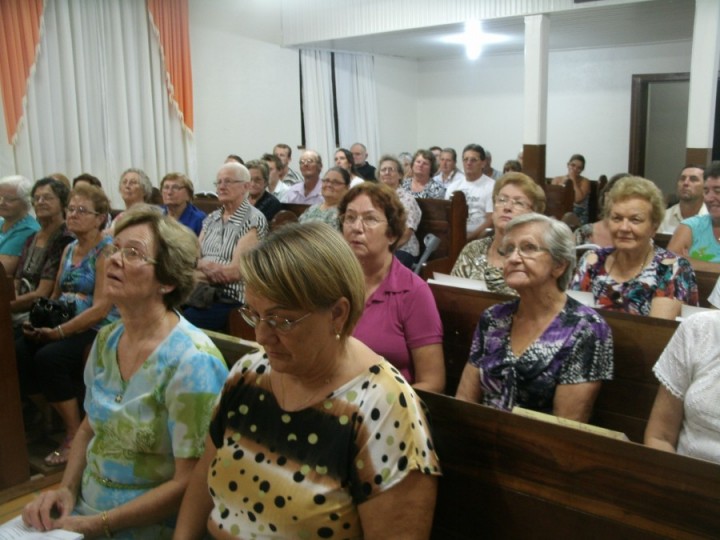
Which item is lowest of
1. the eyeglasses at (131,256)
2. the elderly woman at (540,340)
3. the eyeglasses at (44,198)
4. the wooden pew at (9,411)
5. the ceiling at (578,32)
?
the wooden pew at (9,411)

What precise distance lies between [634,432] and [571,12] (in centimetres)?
631

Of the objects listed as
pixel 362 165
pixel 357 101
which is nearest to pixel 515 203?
pixel 362 165

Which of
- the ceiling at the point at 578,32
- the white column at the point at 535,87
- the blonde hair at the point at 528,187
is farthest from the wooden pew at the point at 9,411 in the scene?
the ceiling at the point at 578,32

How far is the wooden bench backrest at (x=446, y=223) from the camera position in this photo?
446 cm

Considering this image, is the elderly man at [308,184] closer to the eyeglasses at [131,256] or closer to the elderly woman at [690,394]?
the eyeglasses at [131,256]

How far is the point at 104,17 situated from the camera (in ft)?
21.9

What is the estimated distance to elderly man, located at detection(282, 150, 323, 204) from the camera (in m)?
5.72

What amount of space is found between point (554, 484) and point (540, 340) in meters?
0.64

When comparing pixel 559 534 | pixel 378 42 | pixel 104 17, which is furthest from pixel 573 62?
pixel 559 534

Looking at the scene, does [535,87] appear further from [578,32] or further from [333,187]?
[333,187]

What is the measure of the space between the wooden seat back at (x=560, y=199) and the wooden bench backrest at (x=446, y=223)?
Result: 1.53 metres

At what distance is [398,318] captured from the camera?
206 centimetres

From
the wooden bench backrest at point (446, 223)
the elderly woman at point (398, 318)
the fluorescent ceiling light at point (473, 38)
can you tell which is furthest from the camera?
the fluorescent ceiling light at point (473, 38)

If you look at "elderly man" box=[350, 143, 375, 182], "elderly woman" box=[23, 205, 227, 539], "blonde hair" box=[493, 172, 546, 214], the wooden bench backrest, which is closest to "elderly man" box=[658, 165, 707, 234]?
the wooden bench backrest
